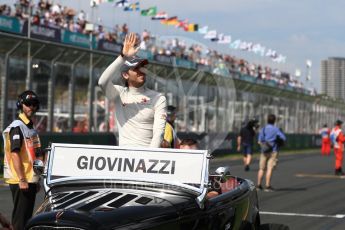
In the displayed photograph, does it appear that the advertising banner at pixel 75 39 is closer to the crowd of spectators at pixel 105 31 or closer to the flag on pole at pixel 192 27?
the crowd of spectators at pixel 105 31

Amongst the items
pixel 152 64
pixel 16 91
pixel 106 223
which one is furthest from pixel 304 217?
pixel 152 64

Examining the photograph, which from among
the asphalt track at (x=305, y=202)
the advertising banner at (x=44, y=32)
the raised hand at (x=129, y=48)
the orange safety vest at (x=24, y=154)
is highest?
the advertising banner at (x=44, y=32)

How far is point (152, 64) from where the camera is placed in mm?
23609

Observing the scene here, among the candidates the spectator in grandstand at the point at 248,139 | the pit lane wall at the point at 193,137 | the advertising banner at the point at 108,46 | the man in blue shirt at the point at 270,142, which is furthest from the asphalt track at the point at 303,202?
the advertising banner at the point at 108,46

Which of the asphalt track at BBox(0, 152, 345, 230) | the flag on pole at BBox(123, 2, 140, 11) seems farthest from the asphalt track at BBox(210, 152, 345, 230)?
the flag on pole at BBox(123, 2, 140, 11)

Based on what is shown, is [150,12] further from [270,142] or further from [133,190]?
[133,190]

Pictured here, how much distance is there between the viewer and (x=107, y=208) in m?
4.30

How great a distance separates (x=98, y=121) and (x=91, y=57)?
201 centimetres

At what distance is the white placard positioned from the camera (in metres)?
4.95

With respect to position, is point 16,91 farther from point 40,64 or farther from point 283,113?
point 283,113

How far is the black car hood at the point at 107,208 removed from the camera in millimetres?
4121

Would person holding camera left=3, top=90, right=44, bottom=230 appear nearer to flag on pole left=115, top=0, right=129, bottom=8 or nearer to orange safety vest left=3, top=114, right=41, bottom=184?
orange safety vest left=3, top=114, right=41, bottom=184

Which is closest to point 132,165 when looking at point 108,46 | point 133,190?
point 133,190

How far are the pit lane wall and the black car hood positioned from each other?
1199 centimetres
